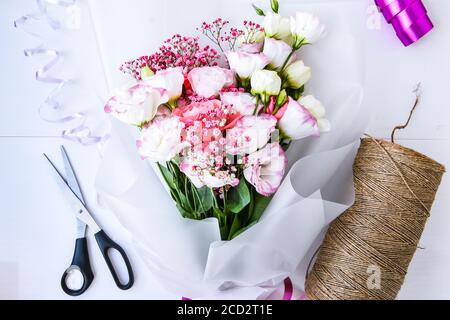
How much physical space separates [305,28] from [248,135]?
199 mm

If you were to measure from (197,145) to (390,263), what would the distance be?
0.41m

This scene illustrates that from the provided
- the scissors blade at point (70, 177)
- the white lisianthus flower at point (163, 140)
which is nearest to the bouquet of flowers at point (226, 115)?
the white lisianthus flower at point (163, 140)

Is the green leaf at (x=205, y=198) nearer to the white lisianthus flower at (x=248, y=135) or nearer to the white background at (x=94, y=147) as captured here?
the white lisianthus flower at (x=248, y=135)

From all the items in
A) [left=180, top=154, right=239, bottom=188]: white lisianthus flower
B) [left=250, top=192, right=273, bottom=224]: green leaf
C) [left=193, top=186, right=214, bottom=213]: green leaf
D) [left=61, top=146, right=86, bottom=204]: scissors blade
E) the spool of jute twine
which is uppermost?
[left=61, top=146, right=86, bottom=204]: scissors blade

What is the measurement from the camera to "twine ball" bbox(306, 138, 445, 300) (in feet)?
2.24

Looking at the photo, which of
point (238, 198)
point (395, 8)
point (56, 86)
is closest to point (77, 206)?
point (56, 86)

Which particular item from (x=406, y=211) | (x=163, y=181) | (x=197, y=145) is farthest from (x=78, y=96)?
(x=406, y=211)

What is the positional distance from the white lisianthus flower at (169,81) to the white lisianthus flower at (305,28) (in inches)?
7.5

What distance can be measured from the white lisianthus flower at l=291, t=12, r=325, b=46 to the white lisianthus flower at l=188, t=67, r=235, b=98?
5.1 inches

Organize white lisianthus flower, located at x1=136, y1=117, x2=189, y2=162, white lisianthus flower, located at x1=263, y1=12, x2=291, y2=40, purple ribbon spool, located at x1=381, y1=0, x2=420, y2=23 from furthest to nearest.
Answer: purple ribbon spool, located at x1=381, y1=0, x2=420, y2=23, white lisianthus flower, located at x1=263, y1=12, x2=291, y2=40, white lisianthus flower, located at x1=136, y1=117, x2=189, y2=162

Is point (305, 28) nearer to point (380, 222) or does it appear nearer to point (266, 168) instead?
point (266, 168)

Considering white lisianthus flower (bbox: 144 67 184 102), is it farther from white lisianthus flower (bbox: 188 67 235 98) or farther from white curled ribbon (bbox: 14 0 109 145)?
white curled ribbon (bbox: 14 0 109 145)

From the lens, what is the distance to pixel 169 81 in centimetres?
58

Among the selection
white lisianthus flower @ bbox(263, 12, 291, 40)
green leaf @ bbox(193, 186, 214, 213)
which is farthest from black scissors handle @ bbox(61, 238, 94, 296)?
white lisianthus flower @ bbox(263, 12, 291, 40)
